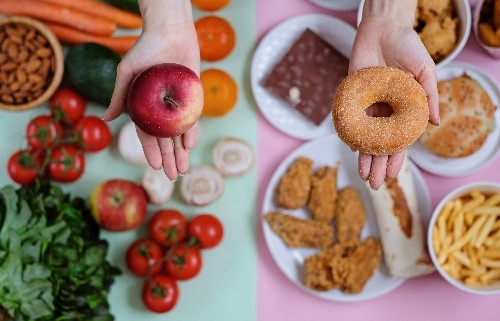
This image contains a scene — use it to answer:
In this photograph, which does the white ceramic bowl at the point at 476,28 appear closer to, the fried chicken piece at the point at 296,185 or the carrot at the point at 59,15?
the fried chicken piece at the point at 296,185

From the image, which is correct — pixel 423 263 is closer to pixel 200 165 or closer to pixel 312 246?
pixel 312 246

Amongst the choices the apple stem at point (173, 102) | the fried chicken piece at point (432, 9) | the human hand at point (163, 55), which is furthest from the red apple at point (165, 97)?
the fried chicken piece at point (432, 9)

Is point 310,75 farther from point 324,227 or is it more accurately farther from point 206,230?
point 206,230

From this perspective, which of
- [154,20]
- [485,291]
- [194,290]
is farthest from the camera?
[194,290]

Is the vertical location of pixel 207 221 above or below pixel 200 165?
below

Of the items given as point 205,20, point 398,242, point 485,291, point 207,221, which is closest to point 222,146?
point 207,221

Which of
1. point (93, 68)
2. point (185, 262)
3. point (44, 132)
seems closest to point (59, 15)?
point (93, 68)
